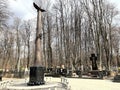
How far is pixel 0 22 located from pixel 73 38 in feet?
56.8

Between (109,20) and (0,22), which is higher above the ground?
(109,20)

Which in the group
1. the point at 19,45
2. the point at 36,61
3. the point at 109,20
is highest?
the point at 109,20

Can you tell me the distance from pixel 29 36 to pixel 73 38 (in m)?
15.2

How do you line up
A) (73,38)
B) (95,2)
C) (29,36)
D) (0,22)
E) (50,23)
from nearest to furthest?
(0,22) → (95,2) → (73,38) → (50,23) → (29,36)

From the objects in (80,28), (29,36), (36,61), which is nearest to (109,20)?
(80,28)

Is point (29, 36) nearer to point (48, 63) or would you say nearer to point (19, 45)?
point (19, 45)

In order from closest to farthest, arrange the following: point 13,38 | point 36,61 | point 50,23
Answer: point 36,61, point 50,23, point 13,38

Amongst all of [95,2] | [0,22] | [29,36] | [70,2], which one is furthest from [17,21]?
[0,22]

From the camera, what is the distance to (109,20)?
39.8 meters

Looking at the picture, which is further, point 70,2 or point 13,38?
point 13,38

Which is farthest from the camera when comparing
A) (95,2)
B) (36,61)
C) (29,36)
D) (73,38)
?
(29,36)

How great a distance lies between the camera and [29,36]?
166 feet

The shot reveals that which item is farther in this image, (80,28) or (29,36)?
(29,36)

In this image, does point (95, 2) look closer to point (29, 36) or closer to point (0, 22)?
point (0, 22)
